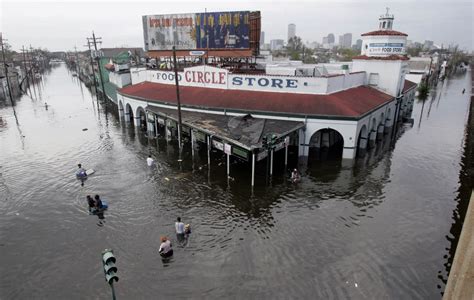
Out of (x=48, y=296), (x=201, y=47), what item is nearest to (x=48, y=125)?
(x=201, y=47)

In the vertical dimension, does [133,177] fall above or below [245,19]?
below

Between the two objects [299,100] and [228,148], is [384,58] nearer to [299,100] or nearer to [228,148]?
[299,100]

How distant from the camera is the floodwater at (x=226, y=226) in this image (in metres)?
13.9

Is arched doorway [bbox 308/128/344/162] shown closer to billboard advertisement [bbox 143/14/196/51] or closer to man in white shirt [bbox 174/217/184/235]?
man in white shirt [bbox 174/217/184/235]

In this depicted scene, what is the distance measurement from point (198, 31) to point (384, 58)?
75.4 ft

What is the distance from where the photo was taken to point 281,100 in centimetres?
3128

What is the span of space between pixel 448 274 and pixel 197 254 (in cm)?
1167

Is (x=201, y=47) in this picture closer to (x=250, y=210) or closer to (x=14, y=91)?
(x=250, y=210)

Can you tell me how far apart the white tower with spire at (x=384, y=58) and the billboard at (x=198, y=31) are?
48.8ft

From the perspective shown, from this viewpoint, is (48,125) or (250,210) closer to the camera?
(250,210)

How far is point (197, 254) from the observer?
15.9m

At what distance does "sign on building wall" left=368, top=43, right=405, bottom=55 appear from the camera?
125 feet

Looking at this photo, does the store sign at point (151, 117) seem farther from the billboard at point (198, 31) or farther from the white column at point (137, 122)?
the billboard at point (198, 31)

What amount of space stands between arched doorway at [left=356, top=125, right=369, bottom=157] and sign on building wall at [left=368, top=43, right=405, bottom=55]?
13.2 metres
